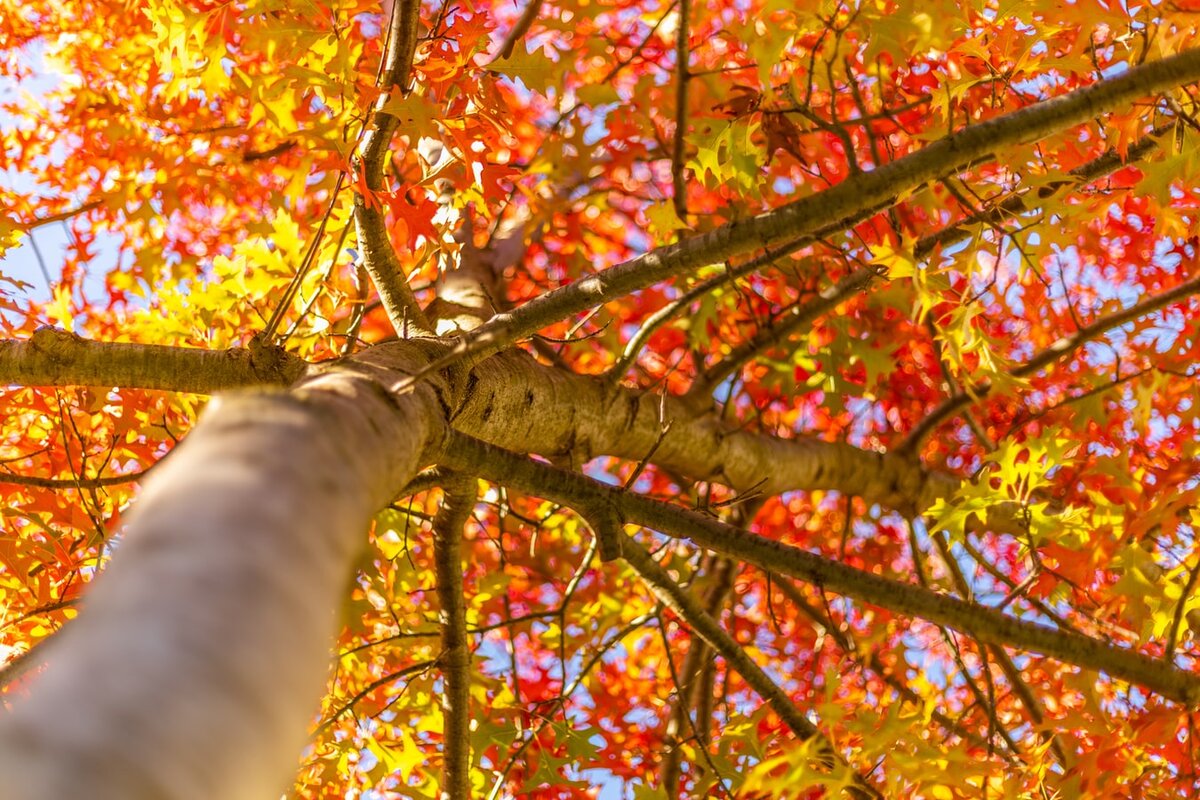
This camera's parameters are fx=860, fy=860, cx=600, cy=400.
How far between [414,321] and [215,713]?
1.72 meters

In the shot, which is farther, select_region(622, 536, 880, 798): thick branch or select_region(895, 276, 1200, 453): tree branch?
select_region(895, 276, 1200, 453): tree branch

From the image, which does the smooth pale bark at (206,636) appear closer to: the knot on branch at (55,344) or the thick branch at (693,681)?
the knot on branch at (55,344)

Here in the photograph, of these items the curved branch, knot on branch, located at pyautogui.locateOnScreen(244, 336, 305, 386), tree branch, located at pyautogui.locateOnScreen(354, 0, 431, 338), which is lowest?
knot on branch, located at pyautogui.locateOnScreen(244, 336, 305, 386)

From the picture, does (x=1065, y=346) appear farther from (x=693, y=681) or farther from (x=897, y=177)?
(x=693, y=681)

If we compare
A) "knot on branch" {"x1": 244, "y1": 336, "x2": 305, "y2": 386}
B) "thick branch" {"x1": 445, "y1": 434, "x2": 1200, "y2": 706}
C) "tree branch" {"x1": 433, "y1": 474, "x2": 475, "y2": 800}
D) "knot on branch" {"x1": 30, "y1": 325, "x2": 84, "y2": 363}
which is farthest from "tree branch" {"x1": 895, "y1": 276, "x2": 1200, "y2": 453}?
"knot on branch" {"x1": 30, "y1": 325, "x2": 84, "y2": 363}

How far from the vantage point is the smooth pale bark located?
0.54 m

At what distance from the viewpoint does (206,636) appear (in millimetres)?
602

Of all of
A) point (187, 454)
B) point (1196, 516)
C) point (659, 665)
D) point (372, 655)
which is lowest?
point (187, 454)

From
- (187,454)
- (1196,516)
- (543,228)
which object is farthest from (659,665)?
(187,454)

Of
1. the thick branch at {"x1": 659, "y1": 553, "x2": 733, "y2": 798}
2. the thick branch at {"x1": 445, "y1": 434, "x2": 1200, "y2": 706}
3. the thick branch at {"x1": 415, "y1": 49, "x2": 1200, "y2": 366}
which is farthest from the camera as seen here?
the thick branch at {"x1": 659, "y1": 553, "x2": 733, "y2": 798}

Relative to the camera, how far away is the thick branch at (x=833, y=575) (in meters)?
1.81

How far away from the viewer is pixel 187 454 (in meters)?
0.80

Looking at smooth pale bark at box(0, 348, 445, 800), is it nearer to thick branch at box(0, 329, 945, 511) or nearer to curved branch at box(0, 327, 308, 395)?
thick branch at box(0, 329, 945, 511)

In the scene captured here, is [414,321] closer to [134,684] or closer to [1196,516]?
[134,684]
